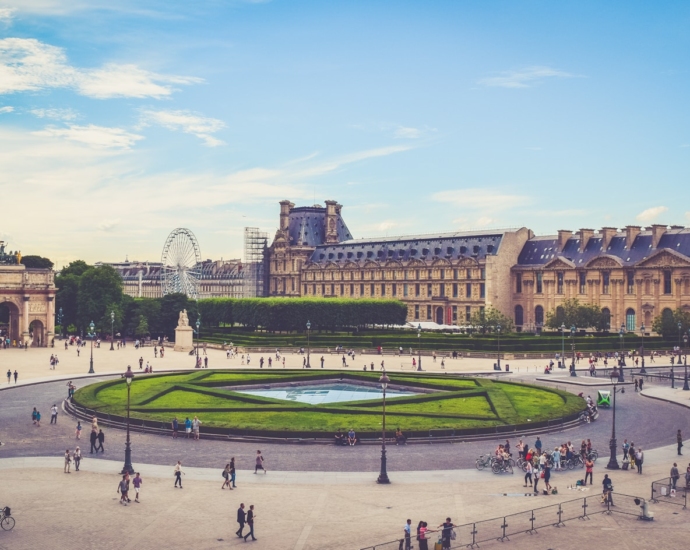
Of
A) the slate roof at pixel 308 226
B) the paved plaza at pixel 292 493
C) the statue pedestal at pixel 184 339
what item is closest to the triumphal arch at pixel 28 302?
the statue pedestal at pixel 184 339

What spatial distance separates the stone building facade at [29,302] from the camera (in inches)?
4311

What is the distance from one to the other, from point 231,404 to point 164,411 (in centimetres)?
595

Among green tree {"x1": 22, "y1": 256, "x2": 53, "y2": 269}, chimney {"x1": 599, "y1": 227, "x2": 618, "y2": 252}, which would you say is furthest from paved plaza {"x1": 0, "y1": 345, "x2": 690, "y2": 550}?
green tree {"x1": 22, "y1": 256, "x2": 53, "y2": 269}

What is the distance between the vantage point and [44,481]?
117 ft

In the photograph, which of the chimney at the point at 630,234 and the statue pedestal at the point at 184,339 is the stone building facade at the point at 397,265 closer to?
the chimney at the point at 630,234

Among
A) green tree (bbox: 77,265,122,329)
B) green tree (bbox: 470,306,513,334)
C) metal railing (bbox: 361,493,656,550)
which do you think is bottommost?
metal railing (bbox: 361,493,656,550)

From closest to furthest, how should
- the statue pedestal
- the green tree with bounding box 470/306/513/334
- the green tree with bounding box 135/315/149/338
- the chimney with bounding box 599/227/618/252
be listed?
the statue pedestal, the green tree with bounding box 470/306/513/334, the green tree with bounding box 135/315/149/338, the chimney with bounding box 599/227/618/252

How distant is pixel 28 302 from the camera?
110 metres

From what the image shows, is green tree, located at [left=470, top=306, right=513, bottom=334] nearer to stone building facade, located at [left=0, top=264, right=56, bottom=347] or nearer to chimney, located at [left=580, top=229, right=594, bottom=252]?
chimney, located at [left=580, top=229, right=594, bottom=252]

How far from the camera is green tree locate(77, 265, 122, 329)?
121188mm

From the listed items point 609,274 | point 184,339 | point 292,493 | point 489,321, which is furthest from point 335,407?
point 609,274

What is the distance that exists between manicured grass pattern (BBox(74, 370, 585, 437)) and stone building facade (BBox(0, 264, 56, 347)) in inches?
1927

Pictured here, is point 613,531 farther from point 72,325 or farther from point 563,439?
point 72,325

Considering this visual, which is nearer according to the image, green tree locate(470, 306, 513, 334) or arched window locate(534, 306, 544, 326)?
green tree locate(470, 306, 513, 334)
